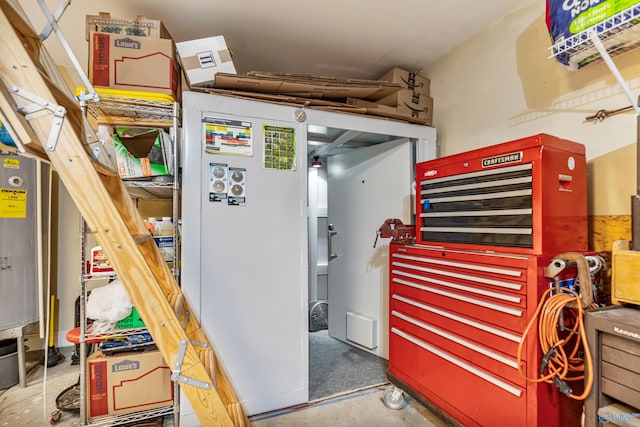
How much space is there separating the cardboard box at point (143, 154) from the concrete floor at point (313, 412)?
134cm

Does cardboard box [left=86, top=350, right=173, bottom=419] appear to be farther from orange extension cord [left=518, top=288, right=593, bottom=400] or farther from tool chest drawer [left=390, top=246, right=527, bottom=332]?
orange extension cord [left=518, top=288, right=593, bottom=400]

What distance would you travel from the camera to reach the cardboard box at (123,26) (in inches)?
69.9

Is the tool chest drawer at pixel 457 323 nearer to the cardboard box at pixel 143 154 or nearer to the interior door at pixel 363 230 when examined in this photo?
the interior door at pixel 363 230

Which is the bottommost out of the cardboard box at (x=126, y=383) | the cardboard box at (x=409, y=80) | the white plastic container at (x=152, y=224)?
the cardboard box at (x=126, y=383)

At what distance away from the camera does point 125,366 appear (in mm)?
1846

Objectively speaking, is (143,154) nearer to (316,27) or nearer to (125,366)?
(125,366)

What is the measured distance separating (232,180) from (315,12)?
118 centimetres

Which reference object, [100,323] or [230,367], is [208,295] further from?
[100,323]

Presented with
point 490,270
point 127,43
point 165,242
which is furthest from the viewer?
point 165,242

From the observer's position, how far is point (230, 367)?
1906 millimetres

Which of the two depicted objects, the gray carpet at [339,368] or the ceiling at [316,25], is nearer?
the ceiling at [316,25]

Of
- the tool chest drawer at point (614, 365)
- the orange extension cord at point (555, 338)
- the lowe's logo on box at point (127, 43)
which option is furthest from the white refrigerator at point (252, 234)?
the tool chest drawer at point (614, 365)

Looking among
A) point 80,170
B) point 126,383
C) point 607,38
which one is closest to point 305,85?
point 80,170

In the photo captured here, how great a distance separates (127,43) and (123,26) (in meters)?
0.16
